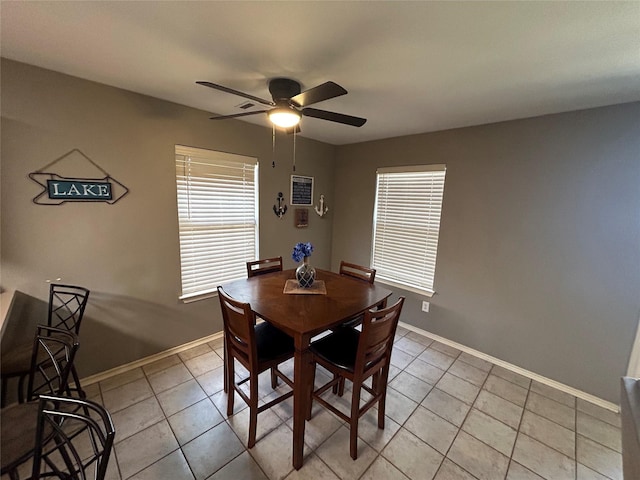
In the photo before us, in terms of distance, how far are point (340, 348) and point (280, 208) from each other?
1.95m

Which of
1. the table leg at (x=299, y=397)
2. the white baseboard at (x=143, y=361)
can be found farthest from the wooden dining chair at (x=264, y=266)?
the table leg at (x=299, y=397)

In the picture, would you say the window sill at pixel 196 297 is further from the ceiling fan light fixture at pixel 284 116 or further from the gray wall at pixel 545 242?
the gray wall at pixel 545 242

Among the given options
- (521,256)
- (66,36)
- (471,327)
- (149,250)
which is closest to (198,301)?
(149,250)

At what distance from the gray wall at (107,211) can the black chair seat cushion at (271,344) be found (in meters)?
1.15

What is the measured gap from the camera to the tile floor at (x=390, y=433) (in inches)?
60.1

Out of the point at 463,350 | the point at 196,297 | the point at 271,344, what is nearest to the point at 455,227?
the point at 463,350

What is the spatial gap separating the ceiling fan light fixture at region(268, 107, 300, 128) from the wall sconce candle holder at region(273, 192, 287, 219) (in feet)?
4.86

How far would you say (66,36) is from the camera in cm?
135

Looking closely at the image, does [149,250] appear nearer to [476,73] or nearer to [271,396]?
[271,396]

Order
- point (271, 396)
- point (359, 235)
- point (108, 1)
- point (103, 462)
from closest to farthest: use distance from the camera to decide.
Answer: point (103, 462) < point (108, 1) < point (271, 396) < point (359, 235)

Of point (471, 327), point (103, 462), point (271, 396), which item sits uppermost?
point (103, 462)

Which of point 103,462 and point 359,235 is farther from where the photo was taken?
point 359,235

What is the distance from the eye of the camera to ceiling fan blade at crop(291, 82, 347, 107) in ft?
4.35

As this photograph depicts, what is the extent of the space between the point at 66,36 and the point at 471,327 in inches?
149
